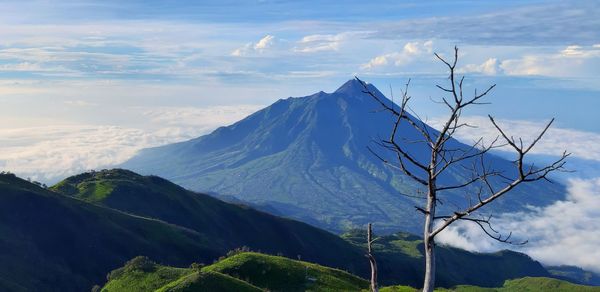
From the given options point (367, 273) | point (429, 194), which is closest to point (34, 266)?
point (429, 194)

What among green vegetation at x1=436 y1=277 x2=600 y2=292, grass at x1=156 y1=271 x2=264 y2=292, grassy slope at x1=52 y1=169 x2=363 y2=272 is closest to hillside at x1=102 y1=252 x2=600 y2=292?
grass at x1=156 y1=271 x2=264 y2=292

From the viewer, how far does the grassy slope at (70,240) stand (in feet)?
229

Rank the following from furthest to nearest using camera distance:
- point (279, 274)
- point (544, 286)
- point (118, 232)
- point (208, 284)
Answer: point (544, 286) → point (118, 232) → point (279, 274) → point (208, 284)

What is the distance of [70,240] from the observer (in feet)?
265

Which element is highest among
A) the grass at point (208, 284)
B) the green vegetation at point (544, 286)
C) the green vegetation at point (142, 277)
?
Result: the grass at point (208, 284)

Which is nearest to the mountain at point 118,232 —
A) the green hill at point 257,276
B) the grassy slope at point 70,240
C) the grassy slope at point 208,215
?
the grassy slope at point 70,240

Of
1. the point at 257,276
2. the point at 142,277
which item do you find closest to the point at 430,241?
the point at 257,276

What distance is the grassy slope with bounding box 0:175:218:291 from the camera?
229 feet

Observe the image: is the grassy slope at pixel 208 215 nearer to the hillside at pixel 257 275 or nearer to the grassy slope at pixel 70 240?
the grassy slope at pixel 70 240

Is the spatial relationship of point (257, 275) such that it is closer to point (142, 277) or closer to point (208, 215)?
point (142, 277)

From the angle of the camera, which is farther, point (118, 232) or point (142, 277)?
point (118, 232)

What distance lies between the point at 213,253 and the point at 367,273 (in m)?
66.1

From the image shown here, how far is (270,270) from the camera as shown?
41.8m

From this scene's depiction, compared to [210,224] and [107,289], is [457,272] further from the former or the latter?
[107,289]
